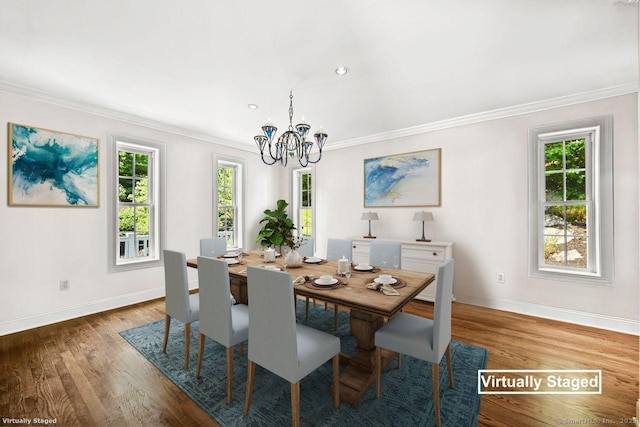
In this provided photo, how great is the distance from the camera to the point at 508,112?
3.51m

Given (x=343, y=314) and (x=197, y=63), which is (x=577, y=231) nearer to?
(x=343, y=314)

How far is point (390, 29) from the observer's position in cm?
200

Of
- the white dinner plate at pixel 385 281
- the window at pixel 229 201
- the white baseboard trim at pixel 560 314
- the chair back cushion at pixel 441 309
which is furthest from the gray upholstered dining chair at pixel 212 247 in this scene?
the white baseboard trim at pixel 560 314

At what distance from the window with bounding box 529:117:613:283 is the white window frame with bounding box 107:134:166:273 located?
5.13 metres

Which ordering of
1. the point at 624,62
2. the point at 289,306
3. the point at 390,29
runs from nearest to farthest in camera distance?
the point at 289,306, the point at 390,29, the point at 624,62

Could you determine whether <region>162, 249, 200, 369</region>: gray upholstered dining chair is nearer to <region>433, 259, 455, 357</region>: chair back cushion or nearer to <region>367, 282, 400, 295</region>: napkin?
<region>367, 282, 400, 295</region>: napkin

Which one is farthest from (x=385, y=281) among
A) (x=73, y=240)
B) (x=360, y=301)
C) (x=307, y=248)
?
(x=73, y=240)

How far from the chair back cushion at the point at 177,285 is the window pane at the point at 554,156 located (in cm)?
425

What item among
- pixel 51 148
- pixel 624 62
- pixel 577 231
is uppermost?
pixel 624 62

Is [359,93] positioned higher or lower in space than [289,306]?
higher

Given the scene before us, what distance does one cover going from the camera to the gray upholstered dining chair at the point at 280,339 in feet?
4.99

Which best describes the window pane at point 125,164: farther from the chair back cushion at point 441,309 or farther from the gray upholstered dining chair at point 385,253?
the chair back cushion at point 441,309

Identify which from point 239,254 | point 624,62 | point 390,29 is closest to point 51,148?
point 239,254

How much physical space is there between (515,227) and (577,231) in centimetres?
62
